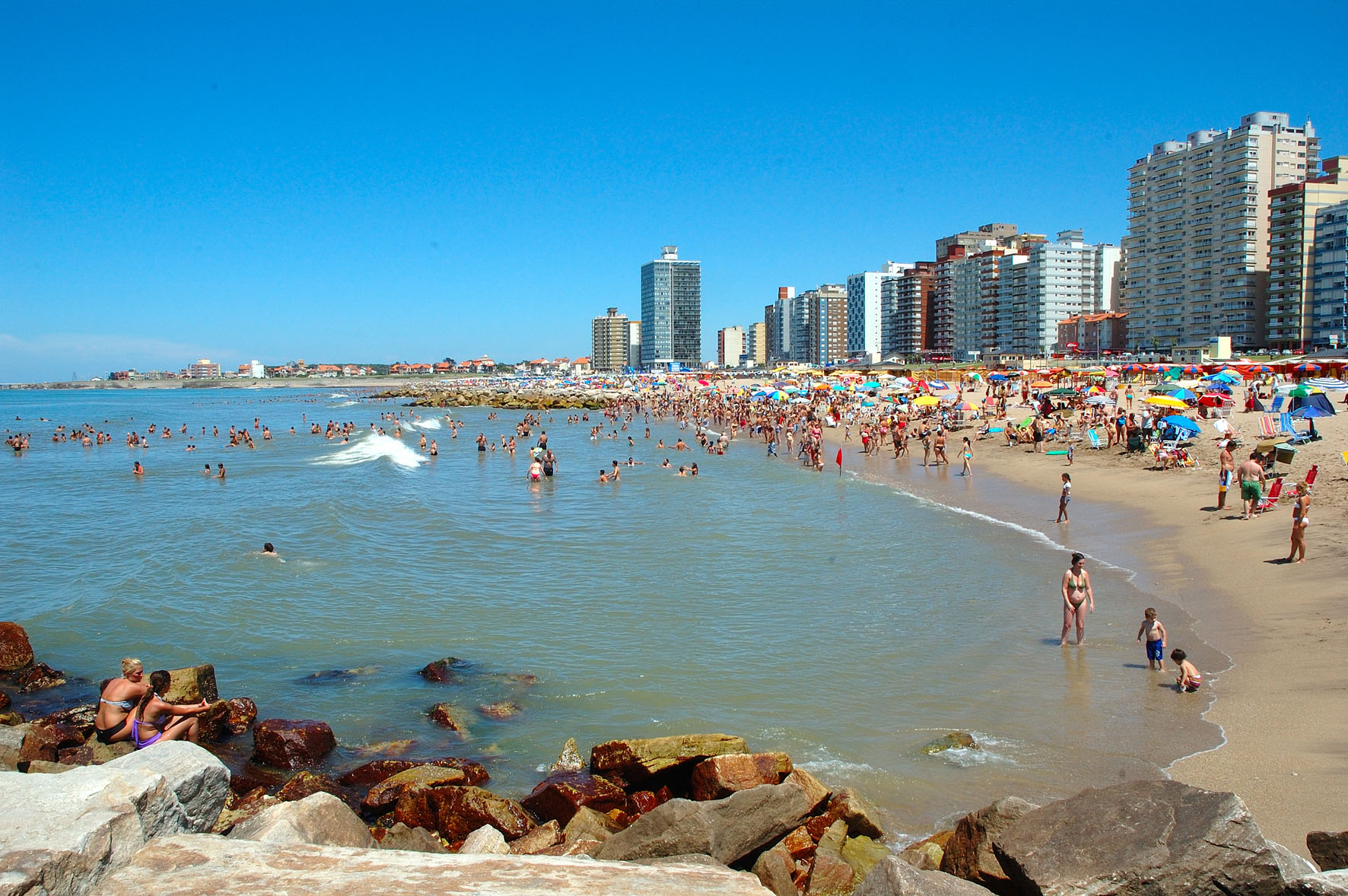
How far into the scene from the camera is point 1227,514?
51.8ft

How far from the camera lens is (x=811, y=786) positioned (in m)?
6.08

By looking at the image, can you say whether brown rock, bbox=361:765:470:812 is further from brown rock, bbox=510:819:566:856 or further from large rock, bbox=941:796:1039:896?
large rock, bbox=941:796:1039:896

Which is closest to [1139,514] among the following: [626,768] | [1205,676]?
[1205,676]

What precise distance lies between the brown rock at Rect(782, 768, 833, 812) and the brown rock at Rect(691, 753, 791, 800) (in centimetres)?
11

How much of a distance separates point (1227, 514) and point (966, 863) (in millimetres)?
13989

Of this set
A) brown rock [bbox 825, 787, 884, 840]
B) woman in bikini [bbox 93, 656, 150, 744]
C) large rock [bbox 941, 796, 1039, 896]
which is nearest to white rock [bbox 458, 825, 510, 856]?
brown rock [bbox 825, 787, 884, 840]

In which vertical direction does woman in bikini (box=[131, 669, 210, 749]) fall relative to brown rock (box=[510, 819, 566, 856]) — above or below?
above

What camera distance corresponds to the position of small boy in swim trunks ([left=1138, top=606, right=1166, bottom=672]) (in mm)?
8930

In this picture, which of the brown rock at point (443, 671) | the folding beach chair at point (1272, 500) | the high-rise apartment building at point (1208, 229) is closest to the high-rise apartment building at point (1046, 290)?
the high-rise apartment building at point (1208, 229)

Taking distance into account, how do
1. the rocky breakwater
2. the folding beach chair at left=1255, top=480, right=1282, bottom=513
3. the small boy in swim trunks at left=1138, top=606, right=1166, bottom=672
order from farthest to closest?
the rocky breakwater, the folding beach chair at left=1255, top=480, right=1282, bottom=513, the small boy in swim trunks at left=1138, top=606, right=1166, bottom=672

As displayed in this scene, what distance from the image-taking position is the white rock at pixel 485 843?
16.9 ft

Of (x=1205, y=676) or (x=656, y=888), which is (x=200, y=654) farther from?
(x=1205, y=676)

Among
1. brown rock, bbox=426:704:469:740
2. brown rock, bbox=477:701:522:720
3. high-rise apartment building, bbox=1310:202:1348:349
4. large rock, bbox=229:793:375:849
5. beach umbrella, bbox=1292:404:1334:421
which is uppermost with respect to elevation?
high-rise apartment building, bbox=1310:202:1348:349

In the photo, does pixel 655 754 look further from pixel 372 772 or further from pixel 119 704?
pixel 119 704
